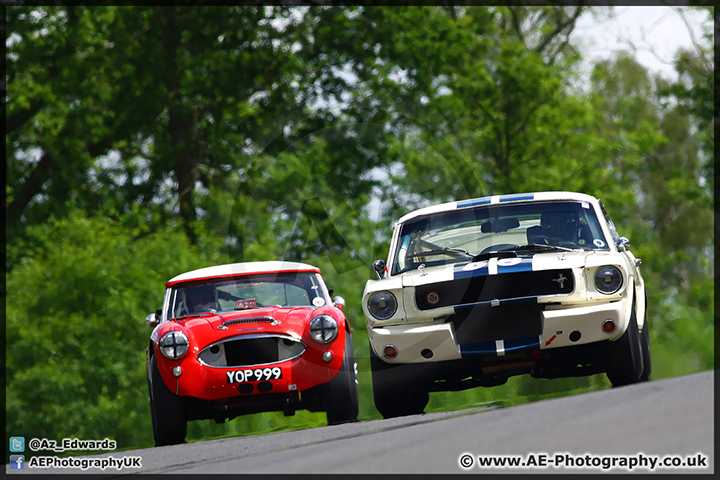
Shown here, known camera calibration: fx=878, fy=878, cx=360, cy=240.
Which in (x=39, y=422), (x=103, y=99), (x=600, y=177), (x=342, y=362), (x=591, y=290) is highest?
(x=103, y=99)

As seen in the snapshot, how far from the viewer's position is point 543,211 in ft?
29.5

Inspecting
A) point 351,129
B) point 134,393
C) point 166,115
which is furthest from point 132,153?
point 134,393

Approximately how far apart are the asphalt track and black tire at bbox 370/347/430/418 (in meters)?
0.60

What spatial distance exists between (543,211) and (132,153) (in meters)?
21.6

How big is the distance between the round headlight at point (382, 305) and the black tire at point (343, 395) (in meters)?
1.00

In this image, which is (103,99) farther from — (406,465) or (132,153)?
(406,465)

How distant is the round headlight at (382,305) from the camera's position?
26.9 ft

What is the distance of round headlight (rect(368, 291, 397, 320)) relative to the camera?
820 cm

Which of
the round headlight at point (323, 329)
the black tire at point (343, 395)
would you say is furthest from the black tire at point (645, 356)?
the round headlight at point (323, 329)

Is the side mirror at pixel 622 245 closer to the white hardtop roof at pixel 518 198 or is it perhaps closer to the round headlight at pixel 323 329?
the white hardtop roof at pixel 518 198

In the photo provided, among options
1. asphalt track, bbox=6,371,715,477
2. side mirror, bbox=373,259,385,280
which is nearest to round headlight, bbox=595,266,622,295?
asphalt track, bbox=6,371,715,477

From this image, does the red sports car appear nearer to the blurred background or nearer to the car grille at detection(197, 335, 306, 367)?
the car grille at detection(197, 335, 306, 367)

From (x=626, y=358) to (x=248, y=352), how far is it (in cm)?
362

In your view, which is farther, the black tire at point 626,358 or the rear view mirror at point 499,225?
the rear view mirror at point 499,225
